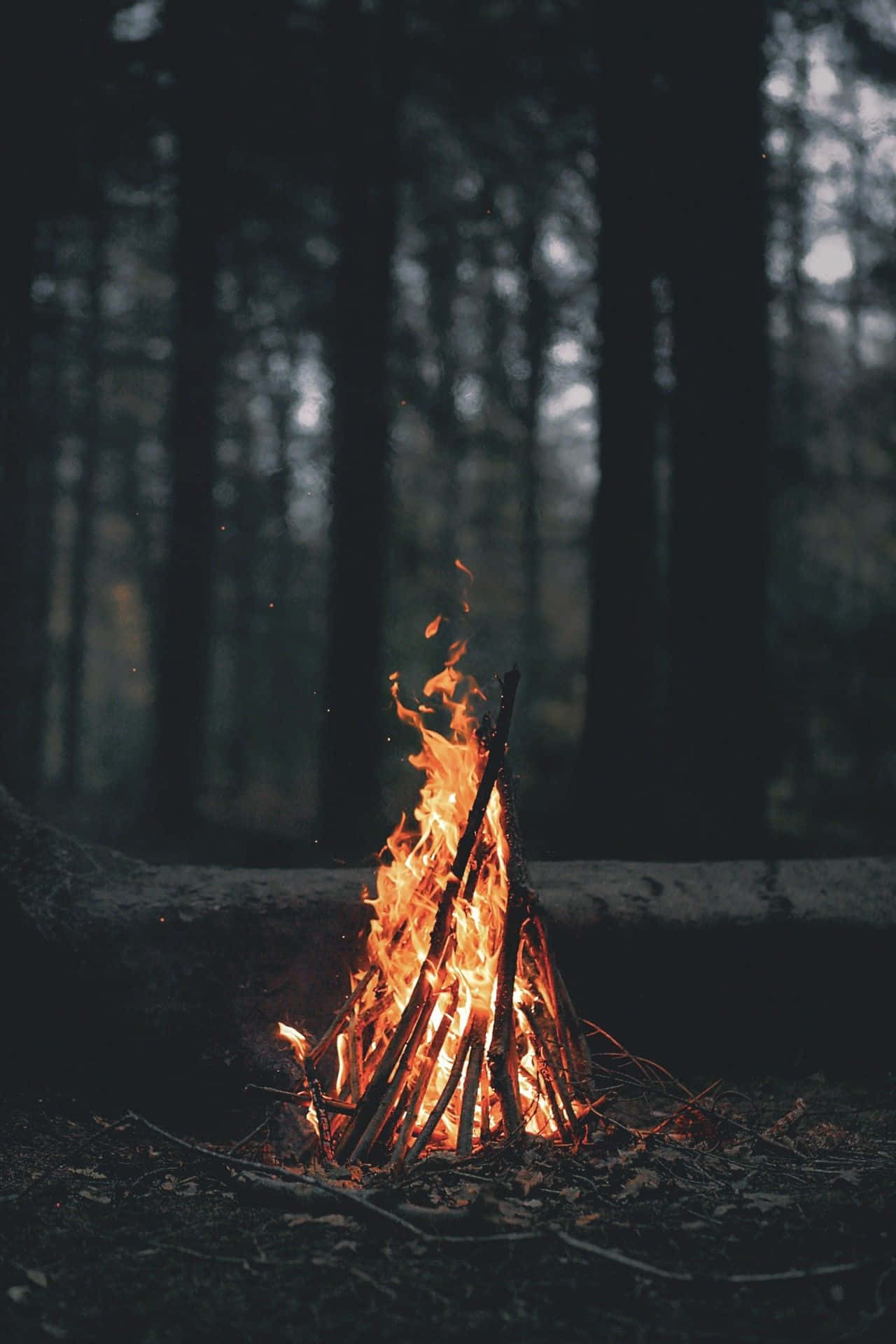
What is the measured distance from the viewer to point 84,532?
19.8m

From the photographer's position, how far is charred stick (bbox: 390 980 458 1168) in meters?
3.48

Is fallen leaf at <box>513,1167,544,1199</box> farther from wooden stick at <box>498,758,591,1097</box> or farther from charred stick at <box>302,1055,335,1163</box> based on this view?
charred stick at <box>302,1055,335,1163</box>

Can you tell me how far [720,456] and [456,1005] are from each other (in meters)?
4.72

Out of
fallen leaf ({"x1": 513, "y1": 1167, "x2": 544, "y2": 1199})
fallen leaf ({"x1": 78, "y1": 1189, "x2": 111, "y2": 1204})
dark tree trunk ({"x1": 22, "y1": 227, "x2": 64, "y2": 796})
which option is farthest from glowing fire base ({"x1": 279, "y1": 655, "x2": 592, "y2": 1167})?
dark tree trunk ({"x1": 22, "y1": 227, "x2": 64, "y2": 796})

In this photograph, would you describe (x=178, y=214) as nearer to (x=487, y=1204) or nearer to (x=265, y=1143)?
(x=265, y=1143)

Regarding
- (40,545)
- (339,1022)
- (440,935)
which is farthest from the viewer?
(40,545)

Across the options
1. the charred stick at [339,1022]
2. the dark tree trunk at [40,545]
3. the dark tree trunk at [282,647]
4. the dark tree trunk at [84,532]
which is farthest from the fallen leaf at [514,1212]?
the dark tree trunk at [84,532]

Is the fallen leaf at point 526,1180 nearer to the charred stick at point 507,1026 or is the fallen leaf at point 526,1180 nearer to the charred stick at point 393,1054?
the charred stick at point 507,1026

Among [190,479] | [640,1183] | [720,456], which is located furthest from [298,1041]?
[190,479]

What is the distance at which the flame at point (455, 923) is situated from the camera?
390 centimetres

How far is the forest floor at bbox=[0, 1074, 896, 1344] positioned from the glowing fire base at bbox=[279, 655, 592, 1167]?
0.64ft

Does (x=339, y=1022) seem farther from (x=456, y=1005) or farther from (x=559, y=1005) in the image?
(x=559, y=1005)

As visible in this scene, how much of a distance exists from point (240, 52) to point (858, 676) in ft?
29.5

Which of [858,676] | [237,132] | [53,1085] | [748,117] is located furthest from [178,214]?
[53,1085]
